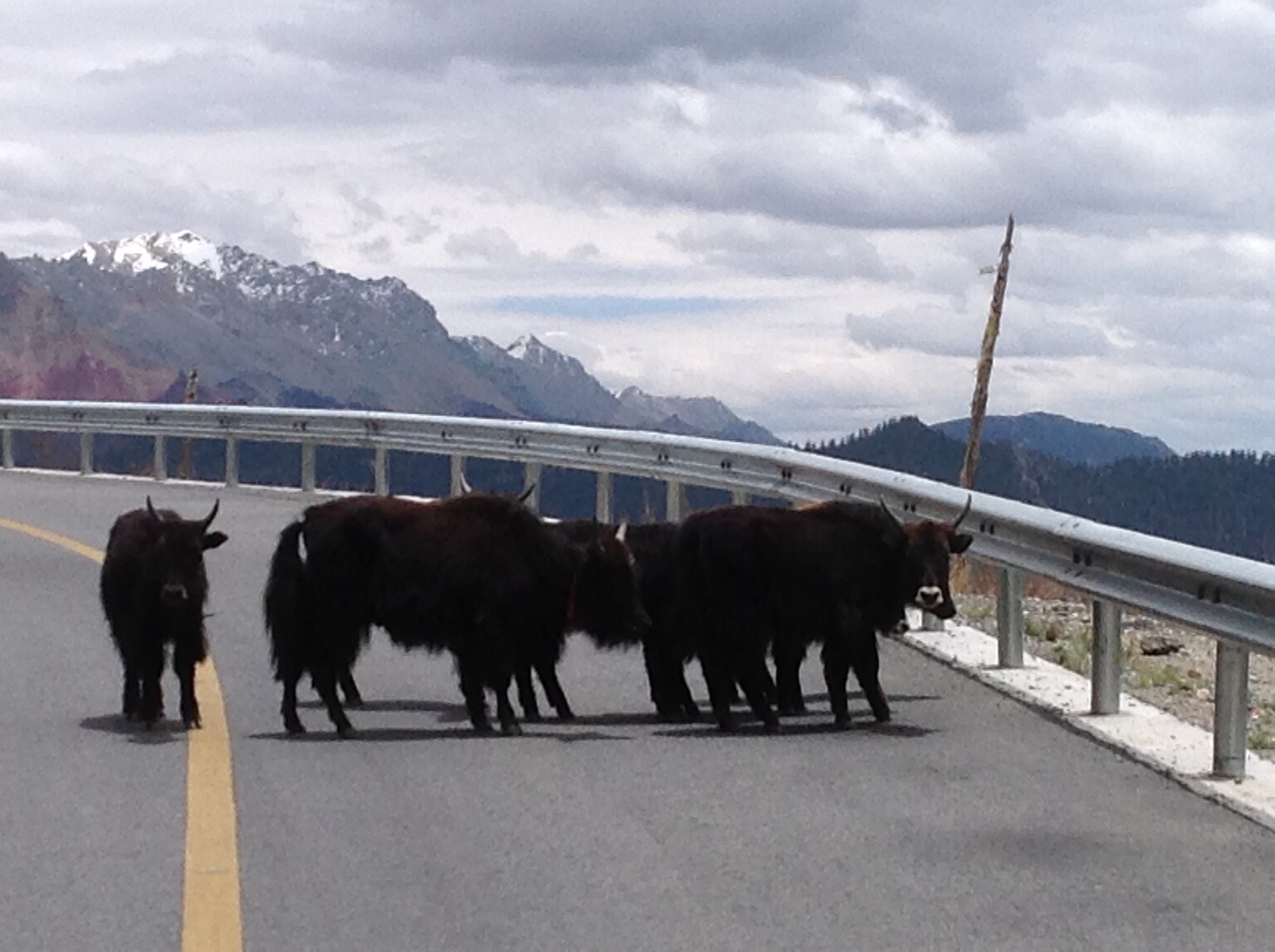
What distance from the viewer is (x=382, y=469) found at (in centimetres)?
2588

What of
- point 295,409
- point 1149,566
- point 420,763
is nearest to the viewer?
point 420,763

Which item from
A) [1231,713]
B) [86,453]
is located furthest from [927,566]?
[86,453]

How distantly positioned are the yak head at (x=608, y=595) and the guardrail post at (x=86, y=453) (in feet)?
65.7

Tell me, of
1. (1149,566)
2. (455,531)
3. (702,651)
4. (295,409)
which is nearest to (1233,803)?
(1149,566)

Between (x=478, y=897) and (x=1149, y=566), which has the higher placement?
(x=1149, y=566)

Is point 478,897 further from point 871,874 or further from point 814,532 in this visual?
point 814,532

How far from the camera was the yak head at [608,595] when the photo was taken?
456 inches

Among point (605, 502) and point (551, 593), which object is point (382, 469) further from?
point (551, 593)

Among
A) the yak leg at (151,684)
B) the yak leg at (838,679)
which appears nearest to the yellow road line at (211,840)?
the yak leg at (151,684)

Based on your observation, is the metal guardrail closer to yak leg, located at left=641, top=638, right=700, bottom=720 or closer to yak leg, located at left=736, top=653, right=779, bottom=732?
yak leg, located at left=736, top=653, right=779, bottom=732

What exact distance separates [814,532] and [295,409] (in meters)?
18.4

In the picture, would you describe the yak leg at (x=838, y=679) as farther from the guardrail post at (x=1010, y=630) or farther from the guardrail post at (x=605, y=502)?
the guardrail post at (x=605, y=502)

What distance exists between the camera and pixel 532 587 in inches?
453

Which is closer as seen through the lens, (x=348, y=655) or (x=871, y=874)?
(x=871, y=874)
